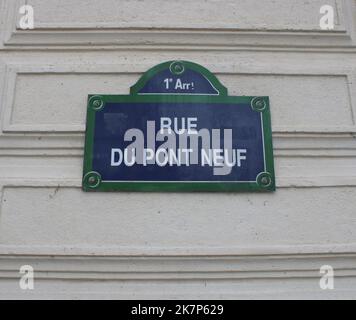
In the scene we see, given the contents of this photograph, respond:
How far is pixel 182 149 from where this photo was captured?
1.96 metres

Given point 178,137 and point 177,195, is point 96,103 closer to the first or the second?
point 178,137

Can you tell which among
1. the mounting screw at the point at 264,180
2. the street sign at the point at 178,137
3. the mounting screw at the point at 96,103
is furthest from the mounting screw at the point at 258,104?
the mounting screw at the point at 96,103

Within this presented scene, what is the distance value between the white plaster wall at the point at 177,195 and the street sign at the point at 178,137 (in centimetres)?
5

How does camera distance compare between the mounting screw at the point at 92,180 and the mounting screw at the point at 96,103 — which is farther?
A: the mounting screw at the point at 96,103

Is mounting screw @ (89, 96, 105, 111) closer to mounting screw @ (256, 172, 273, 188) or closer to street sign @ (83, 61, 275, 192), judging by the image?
street sign @ (83, 61, 275, 192)

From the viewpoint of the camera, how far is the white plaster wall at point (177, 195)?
182 centimetres

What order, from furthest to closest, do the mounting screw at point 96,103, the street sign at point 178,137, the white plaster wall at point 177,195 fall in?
the mounting screw at point 96,103
the street sign at point 178,137
the white plaster wall at point 177,195

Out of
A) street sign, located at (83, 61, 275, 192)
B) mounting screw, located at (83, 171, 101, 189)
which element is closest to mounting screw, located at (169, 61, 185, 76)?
street sign, located at (83, 61, 275, 192)

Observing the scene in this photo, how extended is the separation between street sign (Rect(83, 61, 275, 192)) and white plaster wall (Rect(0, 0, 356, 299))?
0.18 ft

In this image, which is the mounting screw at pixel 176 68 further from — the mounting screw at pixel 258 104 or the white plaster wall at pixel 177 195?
the mounting screw at pixel 258 104

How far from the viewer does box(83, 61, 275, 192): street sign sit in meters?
1.92

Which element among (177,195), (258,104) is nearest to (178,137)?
(177,195)

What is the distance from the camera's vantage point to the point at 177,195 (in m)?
1.92

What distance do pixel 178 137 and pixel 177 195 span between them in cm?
25
